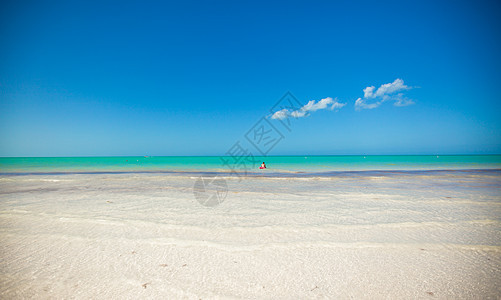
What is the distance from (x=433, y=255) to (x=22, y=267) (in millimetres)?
5855

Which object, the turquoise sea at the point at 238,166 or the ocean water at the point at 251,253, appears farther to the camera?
the turquoise sea at the point at 238,166

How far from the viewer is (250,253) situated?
10.5ft

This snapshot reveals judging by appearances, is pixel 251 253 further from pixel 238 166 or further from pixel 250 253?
pixel 238 166

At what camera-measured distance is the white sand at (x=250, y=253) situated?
2.37 metres

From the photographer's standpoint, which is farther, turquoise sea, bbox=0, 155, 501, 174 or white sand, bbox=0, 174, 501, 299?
turquoise sea, bbox=0, 155, 501, 174

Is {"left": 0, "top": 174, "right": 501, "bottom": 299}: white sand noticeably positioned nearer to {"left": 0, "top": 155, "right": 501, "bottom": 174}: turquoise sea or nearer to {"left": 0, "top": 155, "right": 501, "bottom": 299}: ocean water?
{"left": 0, "top": 155, "right": 501, "bottom": 299}: ocean water

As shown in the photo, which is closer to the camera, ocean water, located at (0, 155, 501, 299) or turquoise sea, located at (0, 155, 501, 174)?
ocean water, located at (0, 155, 501, 299)

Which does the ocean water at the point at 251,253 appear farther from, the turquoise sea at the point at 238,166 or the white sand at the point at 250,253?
the turquoise sea at the point at 238,166

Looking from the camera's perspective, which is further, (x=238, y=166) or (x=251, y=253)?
(x=238, y=166)

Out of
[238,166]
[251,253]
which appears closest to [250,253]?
[251,253]

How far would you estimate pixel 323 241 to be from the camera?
3637 mm

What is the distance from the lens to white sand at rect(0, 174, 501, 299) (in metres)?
2.37

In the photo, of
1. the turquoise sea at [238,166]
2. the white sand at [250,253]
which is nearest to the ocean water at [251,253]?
the white sand at [250,253]

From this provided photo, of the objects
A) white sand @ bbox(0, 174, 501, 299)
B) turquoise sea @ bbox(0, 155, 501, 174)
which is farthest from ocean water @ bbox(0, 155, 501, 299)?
turquoise sea @ bbox(0, 155, 501, 174)
